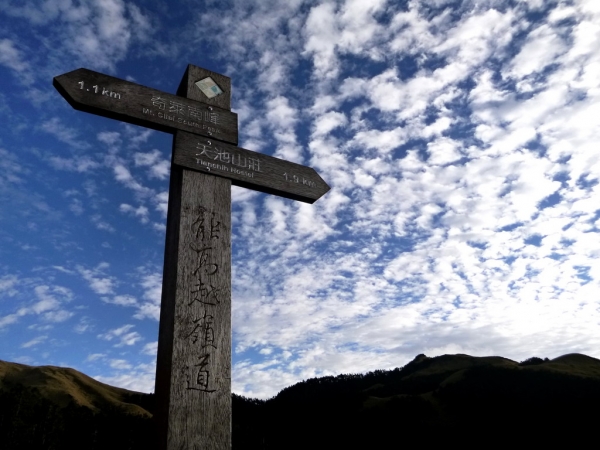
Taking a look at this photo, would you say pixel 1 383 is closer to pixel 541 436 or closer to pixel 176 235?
pixel 541 436

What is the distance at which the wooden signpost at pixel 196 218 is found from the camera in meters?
3.50

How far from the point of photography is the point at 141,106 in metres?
4.59

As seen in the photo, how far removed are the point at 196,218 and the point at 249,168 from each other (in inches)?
36.7

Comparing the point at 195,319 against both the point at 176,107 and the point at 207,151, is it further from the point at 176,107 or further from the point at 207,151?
the point at 176,107

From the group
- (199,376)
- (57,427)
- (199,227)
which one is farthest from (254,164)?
(57,427)

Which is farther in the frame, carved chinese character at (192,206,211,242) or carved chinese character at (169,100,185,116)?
carved chinese character at (169,100,185,116)

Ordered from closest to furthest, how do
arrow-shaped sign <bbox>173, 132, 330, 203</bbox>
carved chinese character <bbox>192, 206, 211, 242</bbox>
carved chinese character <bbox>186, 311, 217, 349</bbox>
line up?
carved chinese character <bbox>186, 311, 217, 349</bbox>
carved chinese character <bbox>192, 206, 211, 242</bbox>
arrow-shaped sign <bbox>173, 132, 330, 203</bbox>

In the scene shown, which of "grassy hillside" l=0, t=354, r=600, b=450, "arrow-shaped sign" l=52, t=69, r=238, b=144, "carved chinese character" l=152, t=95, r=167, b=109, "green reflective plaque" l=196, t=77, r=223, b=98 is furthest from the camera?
"grassy hillside" l=0, t=354, r=600, b=450

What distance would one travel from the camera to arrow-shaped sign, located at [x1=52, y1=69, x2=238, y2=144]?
4305 mm

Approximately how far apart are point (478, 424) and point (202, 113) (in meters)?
74.4

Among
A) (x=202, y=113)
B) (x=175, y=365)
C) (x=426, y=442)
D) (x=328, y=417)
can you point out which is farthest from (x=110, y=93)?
Answer: (x=328, y=417)

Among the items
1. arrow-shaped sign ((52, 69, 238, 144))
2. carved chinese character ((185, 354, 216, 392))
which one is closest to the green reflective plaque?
arrow-shaped sign ((52, 69, 238, 144))

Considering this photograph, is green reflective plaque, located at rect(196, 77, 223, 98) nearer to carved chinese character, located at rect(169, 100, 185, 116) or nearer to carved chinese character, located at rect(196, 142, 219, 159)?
carved chinese character, located at rect(169, 100, 185, 116)

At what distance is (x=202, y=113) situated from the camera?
4.89 m
